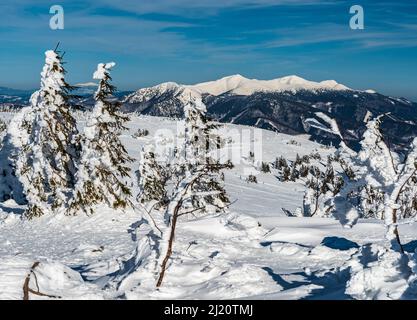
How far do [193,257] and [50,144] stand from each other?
58.7 ft

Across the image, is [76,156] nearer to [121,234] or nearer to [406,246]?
[121,234]

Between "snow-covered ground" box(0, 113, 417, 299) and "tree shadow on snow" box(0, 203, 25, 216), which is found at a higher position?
"snow-covered ground" box(0, 113, 417, 299)

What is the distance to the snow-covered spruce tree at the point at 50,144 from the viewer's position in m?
28.5

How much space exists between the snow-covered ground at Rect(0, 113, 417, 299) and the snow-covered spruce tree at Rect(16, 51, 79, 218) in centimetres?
176

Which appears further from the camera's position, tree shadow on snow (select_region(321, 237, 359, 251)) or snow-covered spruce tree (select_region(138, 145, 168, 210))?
snow-covered spruce tree (select_region(138, 145, 168, 210))

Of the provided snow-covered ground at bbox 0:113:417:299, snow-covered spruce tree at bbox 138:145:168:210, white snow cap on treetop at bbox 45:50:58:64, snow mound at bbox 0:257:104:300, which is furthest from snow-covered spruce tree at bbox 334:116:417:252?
snow-covered spruce tree at bbox 138:145:168:210

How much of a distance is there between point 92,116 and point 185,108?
584 cm

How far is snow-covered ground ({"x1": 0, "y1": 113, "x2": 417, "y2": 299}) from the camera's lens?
10.7 meters

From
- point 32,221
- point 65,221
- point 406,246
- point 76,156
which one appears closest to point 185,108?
point 76,156

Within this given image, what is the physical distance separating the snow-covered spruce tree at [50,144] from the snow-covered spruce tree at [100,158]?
2.07m

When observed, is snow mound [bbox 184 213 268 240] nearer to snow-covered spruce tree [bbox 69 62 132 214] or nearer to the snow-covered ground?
the snow-covered ground

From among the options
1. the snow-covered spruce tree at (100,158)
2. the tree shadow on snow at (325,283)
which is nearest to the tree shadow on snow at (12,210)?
the snow-covered spruce tree at (100,158)

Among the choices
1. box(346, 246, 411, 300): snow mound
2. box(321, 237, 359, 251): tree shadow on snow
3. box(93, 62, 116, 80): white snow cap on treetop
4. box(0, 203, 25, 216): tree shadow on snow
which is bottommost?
box(0, 203, 25, 216): tree shadow on snow
